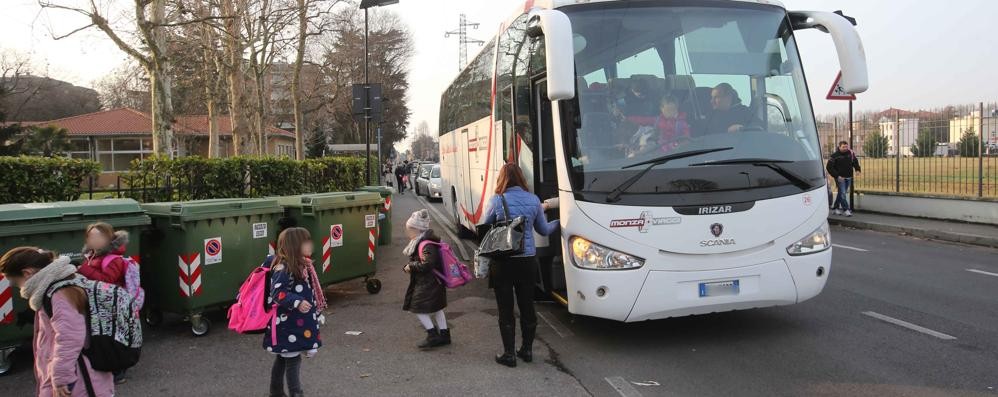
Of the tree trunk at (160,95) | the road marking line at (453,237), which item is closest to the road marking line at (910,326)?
the road marking line at (453,237)

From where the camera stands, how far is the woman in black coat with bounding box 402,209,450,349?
6039 mm

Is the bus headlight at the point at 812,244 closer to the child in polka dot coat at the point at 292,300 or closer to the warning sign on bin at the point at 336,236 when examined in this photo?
the child in polka dot coat at the point at 292,300

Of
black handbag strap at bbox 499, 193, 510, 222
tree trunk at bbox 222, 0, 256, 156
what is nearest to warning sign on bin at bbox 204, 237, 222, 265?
black handbag strap at bbox 499, 193, 510, 222

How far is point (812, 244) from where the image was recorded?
5.79 metres

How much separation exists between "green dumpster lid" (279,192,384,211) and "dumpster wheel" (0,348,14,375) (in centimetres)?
324

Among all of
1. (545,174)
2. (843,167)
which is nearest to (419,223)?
(545,174)

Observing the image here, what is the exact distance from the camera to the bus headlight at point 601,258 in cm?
544

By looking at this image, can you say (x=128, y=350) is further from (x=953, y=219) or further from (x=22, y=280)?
(x=953, y=219)

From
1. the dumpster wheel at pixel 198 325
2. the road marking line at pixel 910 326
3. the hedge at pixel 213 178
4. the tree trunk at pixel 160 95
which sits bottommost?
the road marking line at pixel 910 326

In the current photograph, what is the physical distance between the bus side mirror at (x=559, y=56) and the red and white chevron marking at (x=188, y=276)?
383 centimetres

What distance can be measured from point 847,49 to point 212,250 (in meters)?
6.13

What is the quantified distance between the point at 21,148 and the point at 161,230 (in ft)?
96.9

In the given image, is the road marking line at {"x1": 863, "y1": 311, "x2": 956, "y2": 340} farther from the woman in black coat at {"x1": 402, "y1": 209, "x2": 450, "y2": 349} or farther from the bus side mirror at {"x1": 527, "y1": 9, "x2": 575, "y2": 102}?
the woman in black coat at {"x1": 402, "y1": 209, "x2": 450, "y2": 349}

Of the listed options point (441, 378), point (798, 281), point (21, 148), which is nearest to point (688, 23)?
point (798, 281)
